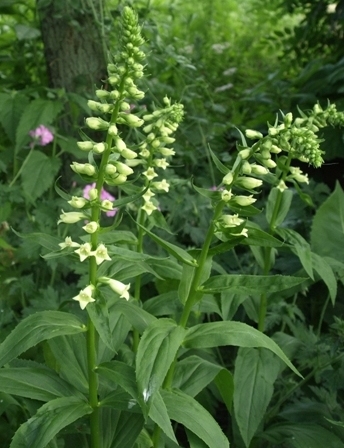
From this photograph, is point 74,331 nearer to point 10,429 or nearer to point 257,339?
point 257,339

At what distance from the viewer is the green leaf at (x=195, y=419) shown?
1519 millimetres

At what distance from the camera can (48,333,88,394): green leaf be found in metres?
1.76

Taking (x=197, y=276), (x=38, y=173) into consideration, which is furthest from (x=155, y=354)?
(x=38, y=173)

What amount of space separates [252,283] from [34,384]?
2.18ft

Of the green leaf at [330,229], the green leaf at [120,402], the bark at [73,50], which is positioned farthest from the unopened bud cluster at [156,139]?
the bark at [73,50]

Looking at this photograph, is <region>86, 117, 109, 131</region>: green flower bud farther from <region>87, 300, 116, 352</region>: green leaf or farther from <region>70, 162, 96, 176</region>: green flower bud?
<region>87, 300, 116, 352</region>: green leaf

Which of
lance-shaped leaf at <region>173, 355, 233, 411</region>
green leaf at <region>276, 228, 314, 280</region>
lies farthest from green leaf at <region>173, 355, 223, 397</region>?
green leaf at <region>276, 228, 314, 280</region>

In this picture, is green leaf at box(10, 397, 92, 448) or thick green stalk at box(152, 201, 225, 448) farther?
thick green stalk at box(152, 201, 225, 448)

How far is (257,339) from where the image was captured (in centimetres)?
150

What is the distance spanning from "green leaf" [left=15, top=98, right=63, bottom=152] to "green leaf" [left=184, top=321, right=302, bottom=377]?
5.47ft

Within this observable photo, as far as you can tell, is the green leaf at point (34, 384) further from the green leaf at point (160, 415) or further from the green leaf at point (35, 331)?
the green leaf at point (160, 415)

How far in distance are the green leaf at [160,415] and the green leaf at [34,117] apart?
1.81 meters

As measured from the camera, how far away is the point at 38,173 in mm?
2984

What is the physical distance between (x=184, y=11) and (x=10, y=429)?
4225 millimetres
